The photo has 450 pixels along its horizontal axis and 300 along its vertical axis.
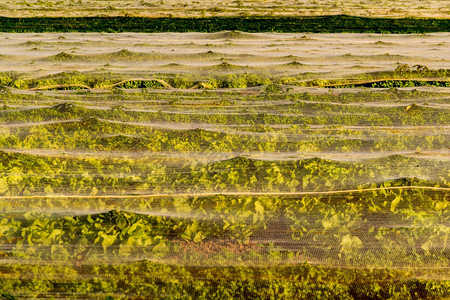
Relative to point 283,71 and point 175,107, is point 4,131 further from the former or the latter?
point 283,71

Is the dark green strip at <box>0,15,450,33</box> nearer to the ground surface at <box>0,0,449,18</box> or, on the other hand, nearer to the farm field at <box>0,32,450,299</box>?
the ground surface at <box>0,0,449,18</box>

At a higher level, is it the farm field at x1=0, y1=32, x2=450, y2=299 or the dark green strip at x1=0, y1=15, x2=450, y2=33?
the dark green strip at x1=0, y1=15, x2=450, y2=33

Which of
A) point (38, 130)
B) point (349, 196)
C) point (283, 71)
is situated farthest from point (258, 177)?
point (283, 71)

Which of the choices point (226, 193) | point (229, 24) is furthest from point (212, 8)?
point (226, 193)

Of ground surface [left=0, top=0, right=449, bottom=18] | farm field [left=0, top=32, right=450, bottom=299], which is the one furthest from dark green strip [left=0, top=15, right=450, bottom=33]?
farm field [left=0, top=32, right=450, bottom=299]

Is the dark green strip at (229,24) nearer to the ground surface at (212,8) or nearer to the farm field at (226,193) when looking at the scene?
the ground surface at (212,8)

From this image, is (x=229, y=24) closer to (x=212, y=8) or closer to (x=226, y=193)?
(x=212, y=8)
